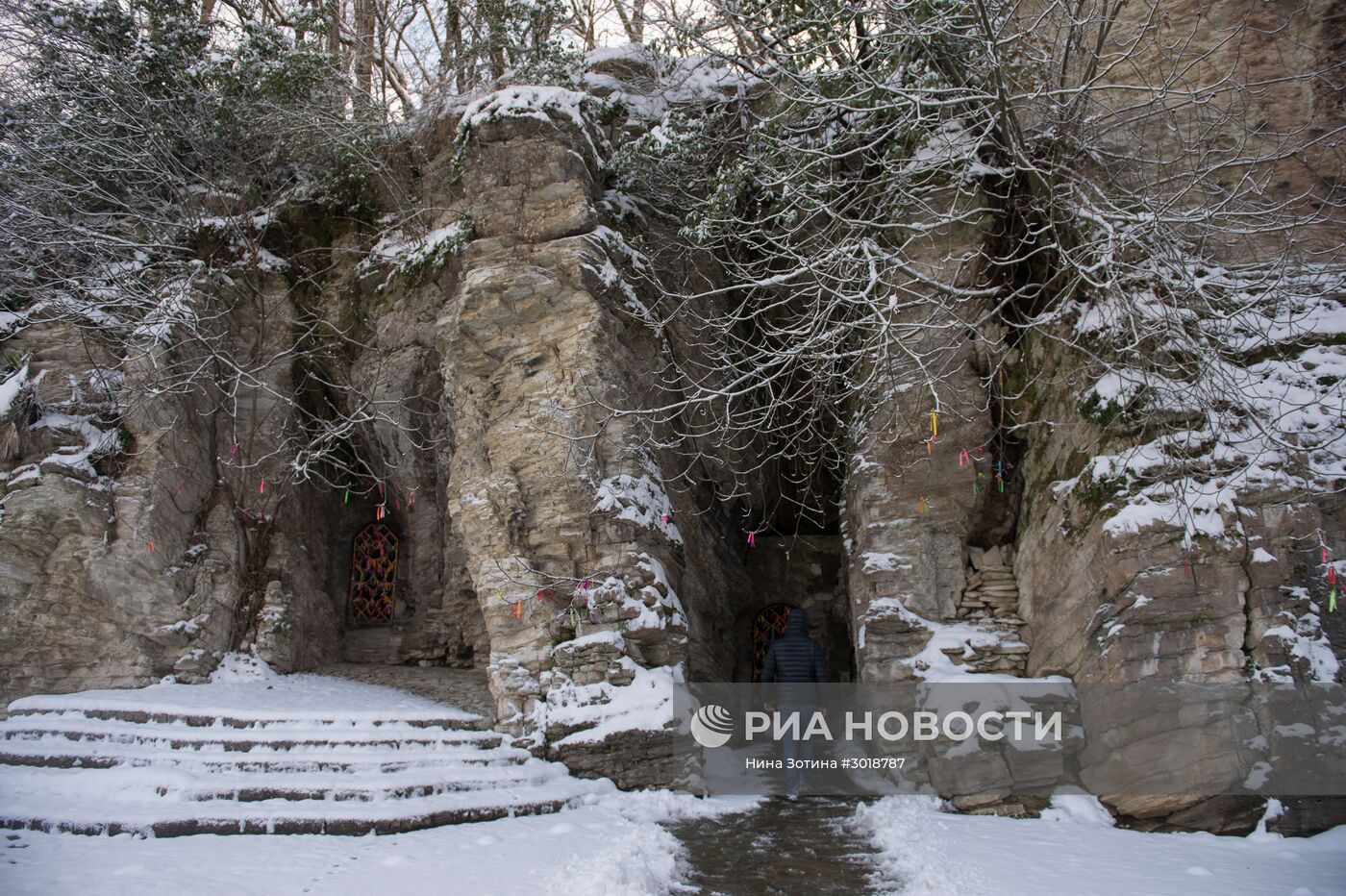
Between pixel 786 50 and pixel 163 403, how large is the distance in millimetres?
8099

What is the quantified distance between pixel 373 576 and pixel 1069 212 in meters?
10.2

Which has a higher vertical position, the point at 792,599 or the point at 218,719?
the point at 792,599

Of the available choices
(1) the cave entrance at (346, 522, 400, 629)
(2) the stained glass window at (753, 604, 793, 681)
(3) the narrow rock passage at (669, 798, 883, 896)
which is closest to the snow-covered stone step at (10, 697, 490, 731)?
(3) the narrow rock passage at (669, 798, 883, 896)

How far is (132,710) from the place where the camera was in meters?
7.21

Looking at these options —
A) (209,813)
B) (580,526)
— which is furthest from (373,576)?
(209,813)

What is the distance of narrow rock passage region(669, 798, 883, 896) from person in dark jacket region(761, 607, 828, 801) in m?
0.53

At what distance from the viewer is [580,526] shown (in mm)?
7801

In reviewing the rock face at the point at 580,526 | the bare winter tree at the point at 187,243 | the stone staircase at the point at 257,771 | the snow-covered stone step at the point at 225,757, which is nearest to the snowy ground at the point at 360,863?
the stone staircase at the point at 257,771

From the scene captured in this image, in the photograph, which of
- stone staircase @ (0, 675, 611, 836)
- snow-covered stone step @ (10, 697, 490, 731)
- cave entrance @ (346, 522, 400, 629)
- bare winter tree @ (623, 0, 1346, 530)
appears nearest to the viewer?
stone staircase @ (0, 675, 611, 836)

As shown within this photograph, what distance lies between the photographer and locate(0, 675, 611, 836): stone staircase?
17.0 ft

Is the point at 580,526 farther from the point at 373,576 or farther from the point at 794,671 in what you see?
the point at 373,576

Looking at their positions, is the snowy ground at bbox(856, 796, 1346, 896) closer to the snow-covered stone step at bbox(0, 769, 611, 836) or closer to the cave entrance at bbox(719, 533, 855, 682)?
the snow-covered stone step at bbox(0, 769, 611, 836)

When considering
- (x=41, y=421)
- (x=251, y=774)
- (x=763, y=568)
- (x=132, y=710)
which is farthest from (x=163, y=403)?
(x=763, y=568)

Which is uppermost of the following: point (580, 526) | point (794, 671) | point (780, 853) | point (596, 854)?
point (580, 526)
